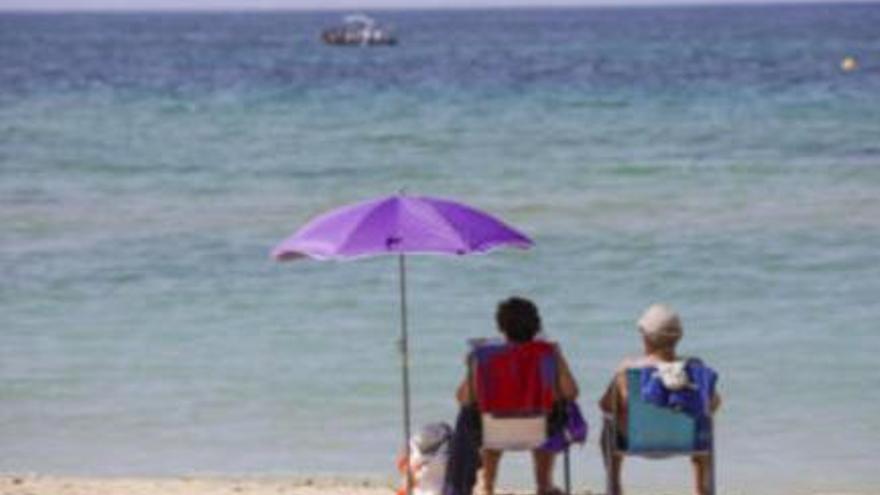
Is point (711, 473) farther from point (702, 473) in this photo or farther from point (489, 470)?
point (489, 470)

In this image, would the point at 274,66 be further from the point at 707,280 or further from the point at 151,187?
the point at 707,280

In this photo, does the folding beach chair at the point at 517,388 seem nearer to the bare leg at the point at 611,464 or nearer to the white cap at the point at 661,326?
the bare leg at the point at 611,464

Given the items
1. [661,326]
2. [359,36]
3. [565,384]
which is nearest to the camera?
[661,326]

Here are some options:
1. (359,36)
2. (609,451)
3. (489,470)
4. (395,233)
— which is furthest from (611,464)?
(359,36)

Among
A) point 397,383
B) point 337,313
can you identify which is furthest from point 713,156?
point 397,383

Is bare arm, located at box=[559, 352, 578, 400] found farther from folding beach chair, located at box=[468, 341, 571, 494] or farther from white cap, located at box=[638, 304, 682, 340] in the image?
white cap, located at box=[638, 304, 682, 340]

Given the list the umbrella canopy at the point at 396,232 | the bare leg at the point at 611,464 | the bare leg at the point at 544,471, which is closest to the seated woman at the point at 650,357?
the bare leg at the point at 611,464

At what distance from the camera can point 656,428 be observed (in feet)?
25.1

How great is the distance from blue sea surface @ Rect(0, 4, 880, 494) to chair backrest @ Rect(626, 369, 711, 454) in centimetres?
197

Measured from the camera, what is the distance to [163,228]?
1927cm

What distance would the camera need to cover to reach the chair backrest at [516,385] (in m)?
7.79

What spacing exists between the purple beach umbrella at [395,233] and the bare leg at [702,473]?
96cm

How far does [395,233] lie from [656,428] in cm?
107

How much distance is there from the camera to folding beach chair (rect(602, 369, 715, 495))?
7617mm
